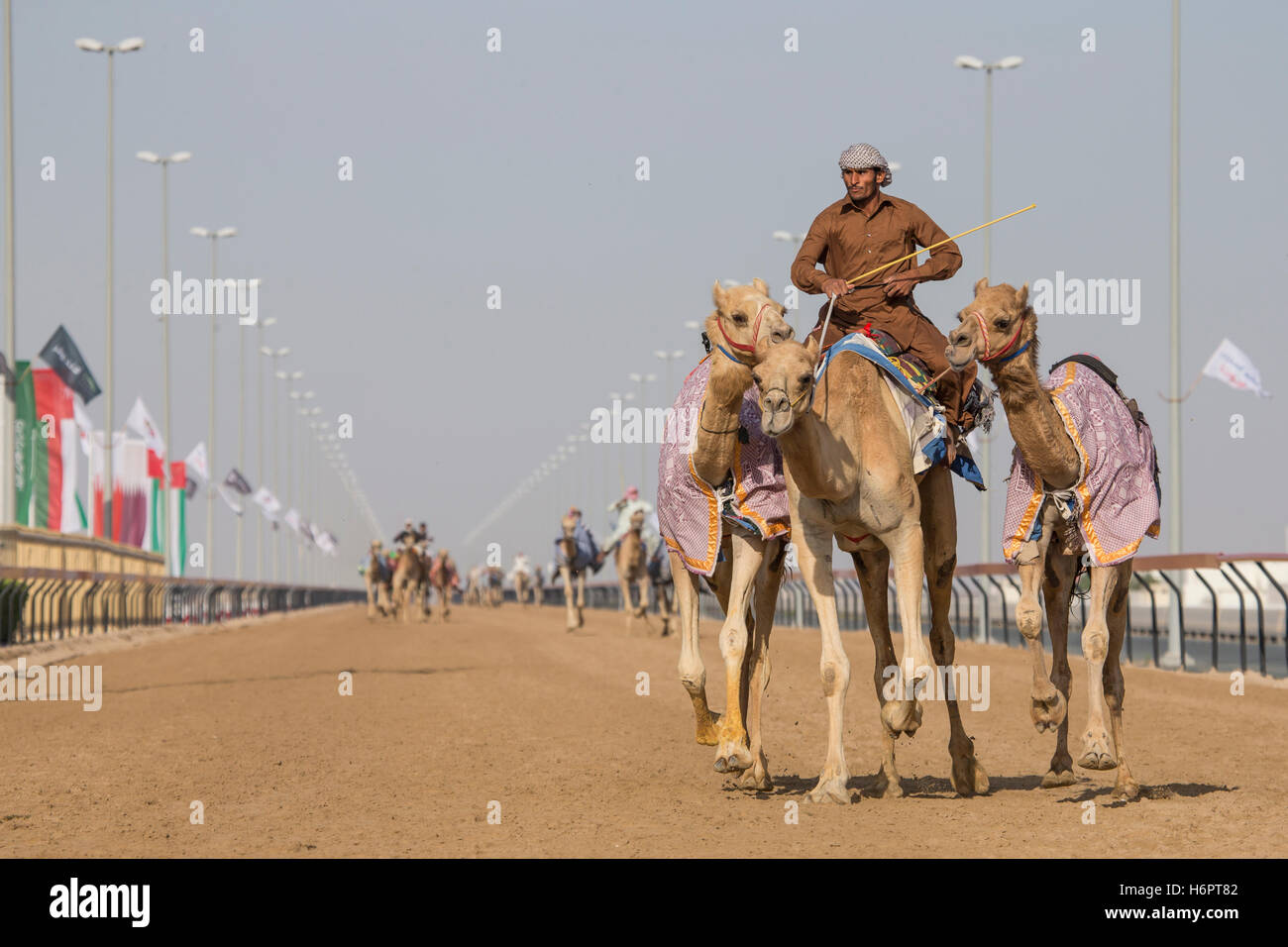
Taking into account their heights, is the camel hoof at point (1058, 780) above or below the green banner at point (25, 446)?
below

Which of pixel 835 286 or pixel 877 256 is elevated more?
pixel 877 256

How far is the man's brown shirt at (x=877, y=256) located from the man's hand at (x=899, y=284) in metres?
0.05

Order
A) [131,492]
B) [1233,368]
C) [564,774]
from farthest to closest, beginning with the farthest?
[131,492]
[1233,368]
[564,774]

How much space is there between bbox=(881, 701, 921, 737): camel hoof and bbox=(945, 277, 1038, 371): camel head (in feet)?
5.58

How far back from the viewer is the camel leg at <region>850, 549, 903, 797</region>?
10.7 meters

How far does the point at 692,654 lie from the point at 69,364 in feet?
132

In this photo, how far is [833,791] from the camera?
10078mm

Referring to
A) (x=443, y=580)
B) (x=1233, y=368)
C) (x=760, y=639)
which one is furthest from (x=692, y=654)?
(x=443, y=580)

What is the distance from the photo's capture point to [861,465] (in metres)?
9.94

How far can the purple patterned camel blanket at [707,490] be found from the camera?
35.0ft

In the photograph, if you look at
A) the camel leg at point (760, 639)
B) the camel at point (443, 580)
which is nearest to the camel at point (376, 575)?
the camel at point (443, 580)

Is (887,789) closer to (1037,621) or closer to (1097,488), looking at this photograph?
(1037,621)

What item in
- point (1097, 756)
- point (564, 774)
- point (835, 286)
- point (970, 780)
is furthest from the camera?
point (564, 774)

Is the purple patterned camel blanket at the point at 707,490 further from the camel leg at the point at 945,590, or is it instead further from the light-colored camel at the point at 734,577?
the camel leg at the point at 945,590
